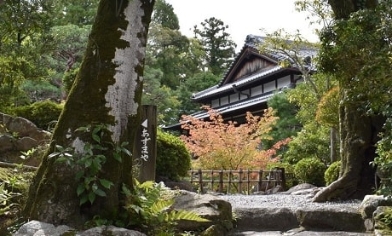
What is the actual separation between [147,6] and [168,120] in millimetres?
22990

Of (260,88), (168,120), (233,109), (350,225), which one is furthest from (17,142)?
(168,120)

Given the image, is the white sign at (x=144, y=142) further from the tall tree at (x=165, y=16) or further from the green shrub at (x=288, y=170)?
the tall tree at (x=165, y=16)

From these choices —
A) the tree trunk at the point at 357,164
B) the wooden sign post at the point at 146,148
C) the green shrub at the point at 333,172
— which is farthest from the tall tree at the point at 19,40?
the green shrub at the point at 333,172

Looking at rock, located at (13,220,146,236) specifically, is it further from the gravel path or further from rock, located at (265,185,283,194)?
rock, located at (265,185,283,194)

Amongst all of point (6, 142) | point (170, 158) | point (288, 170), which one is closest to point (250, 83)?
point (288, 170)

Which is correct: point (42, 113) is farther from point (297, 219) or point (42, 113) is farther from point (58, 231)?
point (58, 231)

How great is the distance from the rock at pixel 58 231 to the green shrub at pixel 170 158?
21.7ft

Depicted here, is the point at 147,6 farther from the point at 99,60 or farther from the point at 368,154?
the point at 368,154

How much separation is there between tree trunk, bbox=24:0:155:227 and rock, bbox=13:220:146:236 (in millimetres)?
110

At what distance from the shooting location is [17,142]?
8.27m

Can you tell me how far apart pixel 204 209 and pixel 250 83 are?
18.8 m

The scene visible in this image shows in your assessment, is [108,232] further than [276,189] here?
No

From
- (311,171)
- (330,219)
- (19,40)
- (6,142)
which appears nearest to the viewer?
(330,219)

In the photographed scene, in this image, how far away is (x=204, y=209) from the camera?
5.65 m
